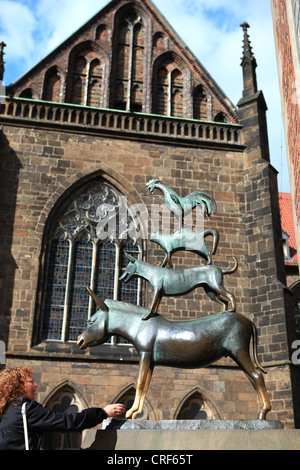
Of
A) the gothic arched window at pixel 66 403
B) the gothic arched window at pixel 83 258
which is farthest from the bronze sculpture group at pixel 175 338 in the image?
the gothic arched window at pixel 83 258

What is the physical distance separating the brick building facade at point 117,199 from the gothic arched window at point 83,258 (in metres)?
0.03

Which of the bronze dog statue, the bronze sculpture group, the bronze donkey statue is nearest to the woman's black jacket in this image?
the bronze sculpture group

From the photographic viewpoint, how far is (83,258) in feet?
40.0

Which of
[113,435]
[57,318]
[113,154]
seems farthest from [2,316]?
[113,435]

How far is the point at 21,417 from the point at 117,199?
1015cm

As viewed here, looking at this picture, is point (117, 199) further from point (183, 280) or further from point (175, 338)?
point (175, 338)

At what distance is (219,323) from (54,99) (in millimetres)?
11590

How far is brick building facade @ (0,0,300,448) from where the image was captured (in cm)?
1084

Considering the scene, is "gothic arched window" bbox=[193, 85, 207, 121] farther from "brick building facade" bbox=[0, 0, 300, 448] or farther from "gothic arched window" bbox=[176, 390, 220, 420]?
"gothic arched window" bbox=[176, 390, 220, 420]

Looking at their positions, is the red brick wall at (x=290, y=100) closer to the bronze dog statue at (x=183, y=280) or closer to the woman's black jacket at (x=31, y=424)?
the bronze dog statue at (x=183, y=280)

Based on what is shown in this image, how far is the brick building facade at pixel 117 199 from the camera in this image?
10836 millimetres

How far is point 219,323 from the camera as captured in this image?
396cm

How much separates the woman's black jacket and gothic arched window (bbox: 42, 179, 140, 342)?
859 centimetres

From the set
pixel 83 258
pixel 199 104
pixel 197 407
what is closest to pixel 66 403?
pixel 197 407
